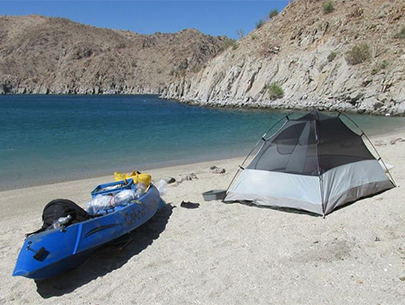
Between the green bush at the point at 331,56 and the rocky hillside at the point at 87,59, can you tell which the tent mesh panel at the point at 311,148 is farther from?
the rocky hillside at the point at 87,59

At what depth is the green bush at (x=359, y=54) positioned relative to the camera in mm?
37969

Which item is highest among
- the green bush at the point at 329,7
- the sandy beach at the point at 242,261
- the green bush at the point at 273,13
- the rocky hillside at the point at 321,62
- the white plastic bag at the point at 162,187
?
the green bush at the point at 273,13

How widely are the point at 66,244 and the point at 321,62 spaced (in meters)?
42.0

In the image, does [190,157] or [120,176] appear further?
[190,157]

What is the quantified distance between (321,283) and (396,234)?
6.31ft

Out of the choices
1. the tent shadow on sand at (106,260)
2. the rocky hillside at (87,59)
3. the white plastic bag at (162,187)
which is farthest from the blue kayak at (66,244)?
the rocky hillside at (87,59)

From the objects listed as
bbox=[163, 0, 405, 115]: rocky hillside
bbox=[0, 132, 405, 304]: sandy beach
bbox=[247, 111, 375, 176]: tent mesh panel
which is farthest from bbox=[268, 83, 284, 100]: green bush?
bbox=[0, 132, 405, 304]: sandy beach

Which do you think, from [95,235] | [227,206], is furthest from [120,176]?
[95,235]

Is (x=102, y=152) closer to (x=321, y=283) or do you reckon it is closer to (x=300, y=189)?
(x=300, y=189)

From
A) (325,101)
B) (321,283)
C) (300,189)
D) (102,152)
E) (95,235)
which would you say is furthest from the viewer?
(325,101)

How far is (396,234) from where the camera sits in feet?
18.8

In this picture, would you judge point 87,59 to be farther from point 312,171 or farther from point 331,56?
point 312,171

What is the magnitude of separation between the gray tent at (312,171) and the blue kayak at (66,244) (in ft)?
10.0

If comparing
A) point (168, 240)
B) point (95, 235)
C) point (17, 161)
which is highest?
point (95, 235)
